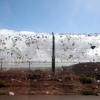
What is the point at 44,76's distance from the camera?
1444 centimetres

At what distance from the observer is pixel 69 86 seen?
11.8m

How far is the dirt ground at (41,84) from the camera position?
1084 cm

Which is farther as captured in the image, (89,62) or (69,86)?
(89,62)

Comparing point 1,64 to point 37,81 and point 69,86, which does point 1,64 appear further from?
point 69,86

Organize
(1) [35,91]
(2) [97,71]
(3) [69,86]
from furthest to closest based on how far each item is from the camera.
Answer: (2) [97,71]
(3) [69,86]
(1) [35,91]

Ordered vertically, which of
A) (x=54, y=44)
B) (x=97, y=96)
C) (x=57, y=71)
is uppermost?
(x=54, y=44)

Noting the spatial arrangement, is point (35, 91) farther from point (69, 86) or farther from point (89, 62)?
point (89, 62)

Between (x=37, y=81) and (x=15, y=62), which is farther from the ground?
(x=15, y=62)

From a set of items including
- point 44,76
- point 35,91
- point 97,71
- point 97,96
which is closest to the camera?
point 97,96

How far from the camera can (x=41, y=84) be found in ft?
40.8

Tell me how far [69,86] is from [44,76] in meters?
3.01

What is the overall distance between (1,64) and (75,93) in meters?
6.40

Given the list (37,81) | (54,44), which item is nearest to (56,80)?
(37,81)

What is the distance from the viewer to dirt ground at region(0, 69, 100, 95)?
427 inches
